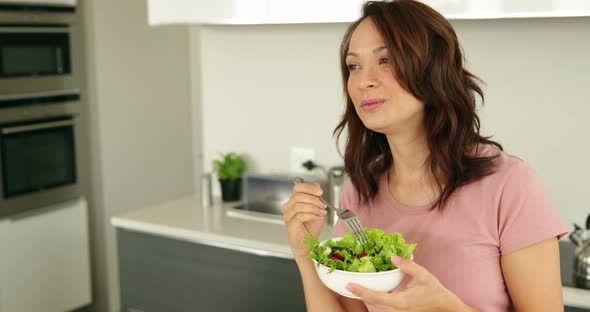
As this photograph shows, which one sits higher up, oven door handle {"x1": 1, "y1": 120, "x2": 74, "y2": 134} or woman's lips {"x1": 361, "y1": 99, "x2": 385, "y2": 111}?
woman's lips {"x1": 361, "y1": 99, "x2": 385, "y2": 111}

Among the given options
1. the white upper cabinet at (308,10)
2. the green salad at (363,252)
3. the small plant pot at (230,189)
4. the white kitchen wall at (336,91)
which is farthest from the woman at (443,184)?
the small plant pot at (230,189)

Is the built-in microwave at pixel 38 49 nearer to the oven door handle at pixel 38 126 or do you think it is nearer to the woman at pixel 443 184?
the oven door handle at pixel 38 126

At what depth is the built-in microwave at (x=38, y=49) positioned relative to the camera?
318cm

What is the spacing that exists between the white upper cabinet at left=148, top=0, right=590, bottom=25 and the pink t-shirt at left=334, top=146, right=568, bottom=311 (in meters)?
0.62

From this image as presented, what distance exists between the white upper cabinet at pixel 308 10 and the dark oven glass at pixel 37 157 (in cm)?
112

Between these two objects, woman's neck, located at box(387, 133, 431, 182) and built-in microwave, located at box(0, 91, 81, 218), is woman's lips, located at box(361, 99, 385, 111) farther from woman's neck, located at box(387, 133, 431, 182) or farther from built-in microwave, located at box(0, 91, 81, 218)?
built-in microwave, located at box(0, 91, 81, 218)

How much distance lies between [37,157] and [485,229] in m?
2.64

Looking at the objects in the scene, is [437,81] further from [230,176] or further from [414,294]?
[230,176]

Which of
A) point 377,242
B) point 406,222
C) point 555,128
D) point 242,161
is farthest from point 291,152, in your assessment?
point 377,242

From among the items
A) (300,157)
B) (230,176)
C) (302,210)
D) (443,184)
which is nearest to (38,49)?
(230,176)

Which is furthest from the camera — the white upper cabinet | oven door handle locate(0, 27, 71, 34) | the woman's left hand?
oven door handle locate(0, 27, 71, 34)

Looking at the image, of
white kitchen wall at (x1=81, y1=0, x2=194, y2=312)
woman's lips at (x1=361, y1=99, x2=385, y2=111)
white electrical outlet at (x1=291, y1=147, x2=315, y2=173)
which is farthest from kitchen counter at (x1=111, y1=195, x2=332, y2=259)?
white kitchen wall at (x1=81, y1=0, x2=194, y2=312)

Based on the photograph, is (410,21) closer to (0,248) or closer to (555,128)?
(555,128)

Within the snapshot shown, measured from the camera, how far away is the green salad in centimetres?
124
